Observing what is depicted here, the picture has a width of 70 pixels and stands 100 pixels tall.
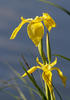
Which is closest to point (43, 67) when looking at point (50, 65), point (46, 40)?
point (50, 65)

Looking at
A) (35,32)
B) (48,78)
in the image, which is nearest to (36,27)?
(35,32)

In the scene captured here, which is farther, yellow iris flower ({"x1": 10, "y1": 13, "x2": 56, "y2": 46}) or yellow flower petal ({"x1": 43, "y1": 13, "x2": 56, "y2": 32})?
yellow flower petal ({"x1": 43, "y1": 13, "x2": 56, "y2": 32})

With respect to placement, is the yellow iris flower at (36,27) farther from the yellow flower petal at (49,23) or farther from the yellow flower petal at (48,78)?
the yellow flower petal at (48,78)

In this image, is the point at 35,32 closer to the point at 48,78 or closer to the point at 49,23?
the point at 49,23

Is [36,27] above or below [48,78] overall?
above

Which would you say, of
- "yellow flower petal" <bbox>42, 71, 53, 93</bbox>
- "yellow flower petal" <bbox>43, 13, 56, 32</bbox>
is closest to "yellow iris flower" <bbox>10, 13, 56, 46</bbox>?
"yellow flower petal" <bbox>43, 13, 56, 32</bbox>

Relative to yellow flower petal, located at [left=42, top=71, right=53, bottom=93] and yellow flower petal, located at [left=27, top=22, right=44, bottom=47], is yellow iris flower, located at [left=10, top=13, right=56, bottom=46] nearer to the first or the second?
yellow flower petal, located at [left=27, top=22, right=44, bottom=47]

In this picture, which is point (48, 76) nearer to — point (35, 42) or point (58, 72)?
point (58, 72)

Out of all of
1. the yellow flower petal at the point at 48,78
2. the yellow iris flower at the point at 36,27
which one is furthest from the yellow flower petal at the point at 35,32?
the yellow flower petal at the point at 48,78
